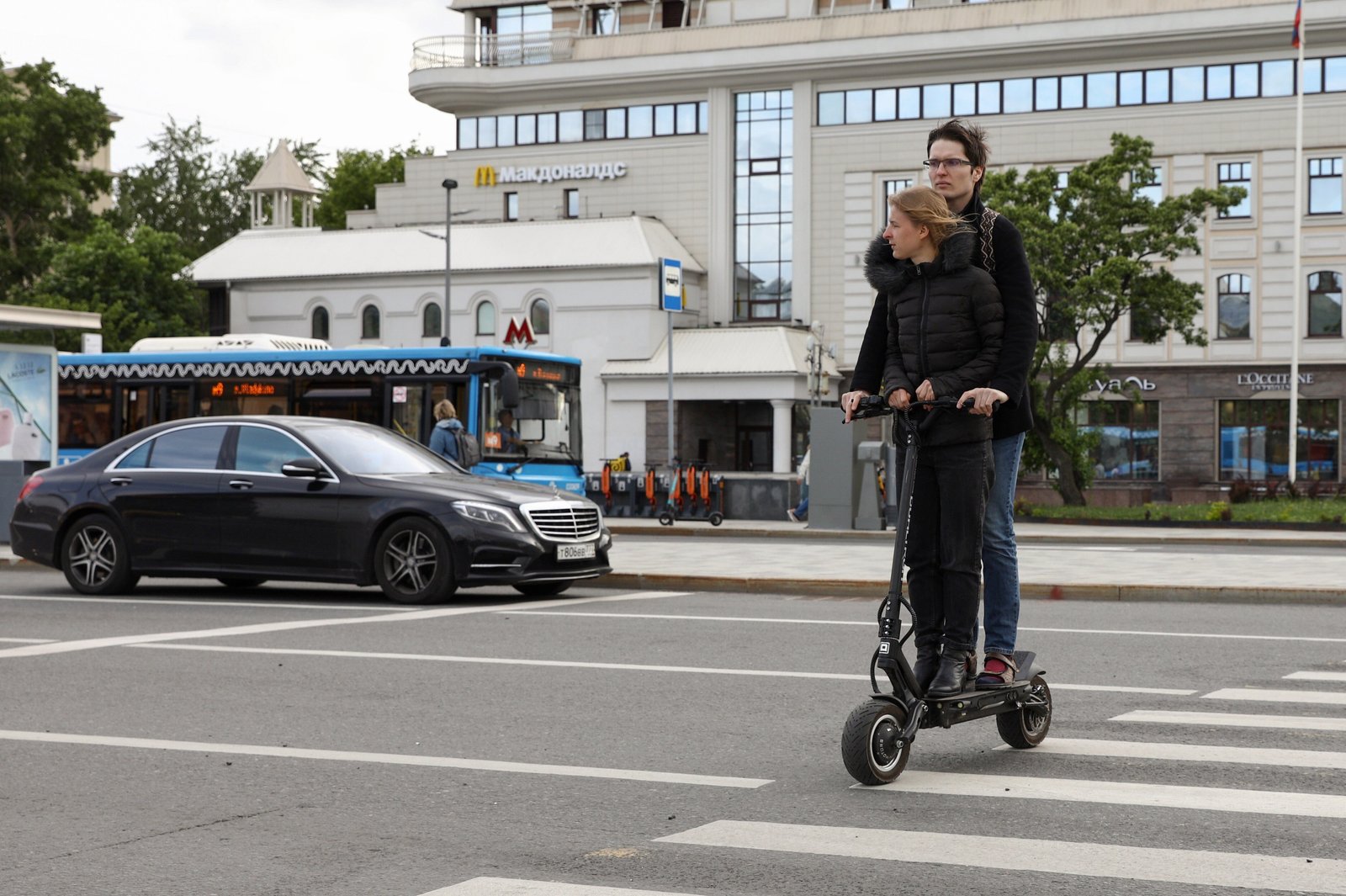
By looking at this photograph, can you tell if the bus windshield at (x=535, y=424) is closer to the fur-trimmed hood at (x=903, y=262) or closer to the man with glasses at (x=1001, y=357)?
the man with glasses at (x=1001, y=357)

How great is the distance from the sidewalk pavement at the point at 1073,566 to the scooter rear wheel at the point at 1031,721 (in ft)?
26.9

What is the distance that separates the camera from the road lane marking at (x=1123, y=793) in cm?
580

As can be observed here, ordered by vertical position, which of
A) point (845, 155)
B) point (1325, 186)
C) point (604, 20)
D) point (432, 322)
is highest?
point (604, 20)

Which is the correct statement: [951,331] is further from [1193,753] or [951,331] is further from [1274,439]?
[1274,439]

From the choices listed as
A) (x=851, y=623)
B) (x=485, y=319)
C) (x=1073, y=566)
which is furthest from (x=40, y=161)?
(x=851, y=623)

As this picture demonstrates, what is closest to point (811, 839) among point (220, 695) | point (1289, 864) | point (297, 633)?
point (1289, 864)

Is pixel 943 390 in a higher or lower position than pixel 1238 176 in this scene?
lower

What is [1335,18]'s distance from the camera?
4784cm

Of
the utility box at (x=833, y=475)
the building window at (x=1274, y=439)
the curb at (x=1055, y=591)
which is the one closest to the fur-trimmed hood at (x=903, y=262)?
the curb at (x=1055, y=591)

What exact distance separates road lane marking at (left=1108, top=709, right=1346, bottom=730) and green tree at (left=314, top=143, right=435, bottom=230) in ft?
249

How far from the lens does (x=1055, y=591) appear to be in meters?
15.4

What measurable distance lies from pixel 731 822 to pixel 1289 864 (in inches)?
66.2

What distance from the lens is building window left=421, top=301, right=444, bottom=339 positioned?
2248 inches

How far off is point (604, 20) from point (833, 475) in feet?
112
